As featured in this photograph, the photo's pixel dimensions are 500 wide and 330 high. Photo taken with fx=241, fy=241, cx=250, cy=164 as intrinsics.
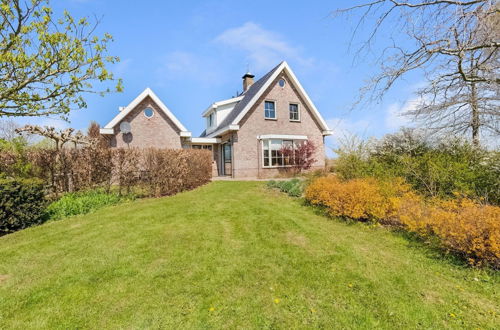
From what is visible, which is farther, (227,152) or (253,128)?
(227,152)

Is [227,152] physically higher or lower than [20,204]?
higher

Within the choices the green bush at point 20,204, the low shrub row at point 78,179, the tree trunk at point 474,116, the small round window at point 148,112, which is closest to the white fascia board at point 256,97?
the small round window at point 148,112

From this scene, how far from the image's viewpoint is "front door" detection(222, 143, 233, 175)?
714 inches

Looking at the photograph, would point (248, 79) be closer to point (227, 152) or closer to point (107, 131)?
point (227, 152)

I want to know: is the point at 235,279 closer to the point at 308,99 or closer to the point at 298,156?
the point at 298,156

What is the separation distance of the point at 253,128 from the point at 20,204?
522 inches

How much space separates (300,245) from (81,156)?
8296 mm

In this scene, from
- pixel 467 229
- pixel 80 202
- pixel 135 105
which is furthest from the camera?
pixel 135 105

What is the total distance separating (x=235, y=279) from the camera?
3635 mm

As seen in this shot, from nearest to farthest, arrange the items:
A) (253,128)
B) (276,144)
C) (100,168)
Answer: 1. (100,168)
2. (253,128)
3. (276,144)

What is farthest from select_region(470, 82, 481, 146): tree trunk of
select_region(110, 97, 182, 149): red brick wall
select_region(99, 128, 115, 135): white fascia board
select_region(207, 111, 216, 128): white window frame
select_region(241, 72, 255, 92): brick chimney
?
select_region(241, 72, 255, 92): brick chimney

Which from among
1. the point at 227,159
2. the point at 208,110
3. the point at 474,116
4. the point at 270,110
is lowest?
the point at 227,159

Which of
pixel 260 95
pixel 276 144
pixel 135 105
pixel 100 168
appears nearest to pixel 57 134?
pixel 100 168

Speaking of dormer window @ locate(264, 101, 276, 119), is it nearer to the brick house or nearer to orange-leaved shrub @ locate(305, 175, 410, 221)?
the brick house
